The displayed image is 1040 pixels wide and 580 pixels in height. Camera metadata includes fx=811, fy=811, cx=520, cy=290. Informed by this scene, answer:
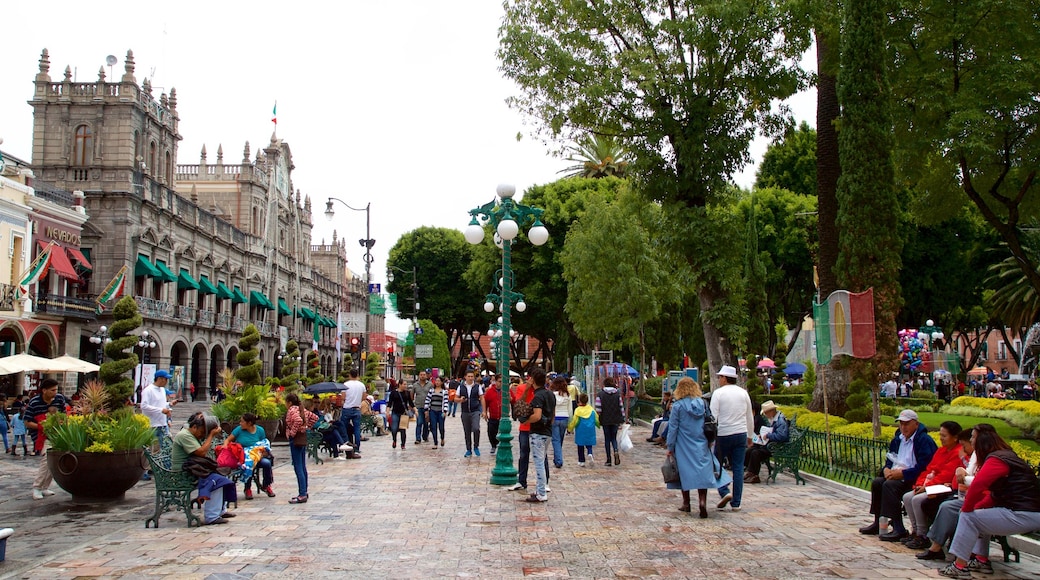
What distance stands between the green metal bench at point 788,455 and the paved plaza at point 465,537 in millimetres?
278

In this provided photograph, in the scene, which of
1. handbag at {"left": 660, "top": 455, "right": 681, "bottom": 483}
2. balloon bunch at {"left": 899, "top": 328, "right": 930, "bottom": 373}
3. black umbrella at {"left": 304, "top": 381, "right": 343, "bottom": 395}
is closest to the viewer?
handbag at {"left": 660, "top": 455, "right": 681, "bottom": 483}

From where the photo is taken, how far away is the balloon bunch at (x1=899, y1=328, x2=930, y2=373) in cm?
3316

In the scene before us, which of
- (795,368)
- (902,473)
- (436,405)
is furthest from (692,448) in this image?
(795,368)

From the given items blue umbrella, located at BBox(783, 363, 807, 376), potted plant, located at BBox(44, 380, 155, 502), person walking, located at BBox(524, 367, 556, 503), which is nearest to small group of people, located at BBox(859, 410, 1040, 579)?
person walking, located at BBox(524, 367, 556, 503)

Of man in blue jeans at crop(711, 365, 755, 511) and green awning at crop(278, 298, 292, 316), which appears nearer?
man in blue jeans at crop(711, 365, 755, 511)

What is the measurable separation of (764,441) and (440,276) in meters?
47.3

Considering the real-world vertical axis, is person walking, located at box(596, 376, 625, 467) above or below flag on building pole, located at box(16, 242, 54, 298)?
below

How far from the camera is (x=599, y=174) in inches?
1927

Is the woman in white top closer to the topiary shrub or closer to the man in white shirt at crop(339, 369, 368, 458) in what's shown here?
the man in white shirt at crop(339, 369, 368, 458)

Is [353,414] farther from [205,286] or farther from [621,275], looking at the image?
[205,286]

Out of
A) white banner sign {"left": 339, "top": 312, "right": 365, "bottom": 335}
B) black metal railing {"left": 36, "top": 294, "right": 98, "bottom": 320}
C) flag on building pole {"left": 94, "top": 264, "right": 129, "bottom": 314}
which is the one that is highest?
flag on building pole {"left": 94, "top": 264, "right": 129, "bottom": 314}

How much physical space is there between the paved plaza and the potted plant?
33 cm

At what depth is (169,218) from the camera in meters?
40.8

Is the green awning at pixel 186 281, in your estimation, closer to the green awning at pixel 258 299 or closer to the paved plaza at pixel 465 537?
the green awning at pixel 258 299
